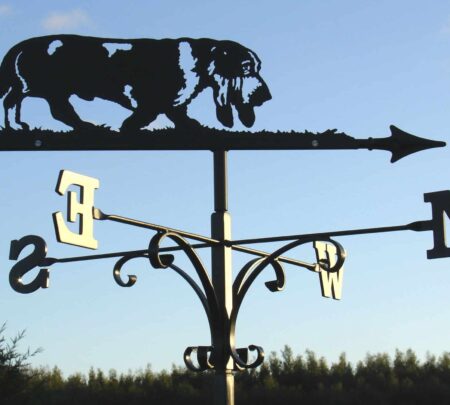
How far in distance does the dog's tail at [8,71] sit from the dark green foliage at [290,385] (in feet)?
40.0

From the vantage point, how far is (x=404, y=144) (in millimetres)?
4562

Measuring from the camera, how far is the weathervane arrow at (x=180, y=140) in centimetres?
440

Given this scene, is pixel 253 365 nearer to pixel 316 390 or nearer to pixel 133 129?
pixel 133 129

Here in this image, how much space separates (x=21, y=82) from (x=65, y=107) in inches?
25.2

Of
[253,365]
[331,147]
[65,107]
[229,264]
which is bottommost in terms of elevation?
[253,365]

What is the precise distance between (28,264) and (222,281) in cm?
100

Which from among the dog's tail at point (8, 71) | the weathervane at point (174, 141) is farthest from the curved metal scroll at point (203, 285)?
the dog's tail at point (8, 71)

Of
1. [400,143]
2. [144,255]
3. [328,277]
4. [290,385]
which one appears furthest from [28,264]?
[290,385]

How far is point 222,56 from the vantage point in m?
4.94

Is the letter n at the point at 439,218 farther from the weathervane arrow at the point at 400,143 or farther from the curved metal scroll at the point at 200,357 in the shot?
the curved metal scroll at the point at 200,357

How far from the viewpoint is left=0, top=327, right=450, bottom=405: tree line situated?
17688mm

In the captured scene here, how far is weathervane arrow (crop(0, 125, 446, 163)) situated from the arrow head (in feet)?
0.19

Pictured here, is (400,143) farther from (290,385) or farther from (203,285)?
(290,385)

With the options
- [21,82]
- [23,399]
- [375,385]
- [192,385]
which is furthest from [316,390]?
[21,82]
